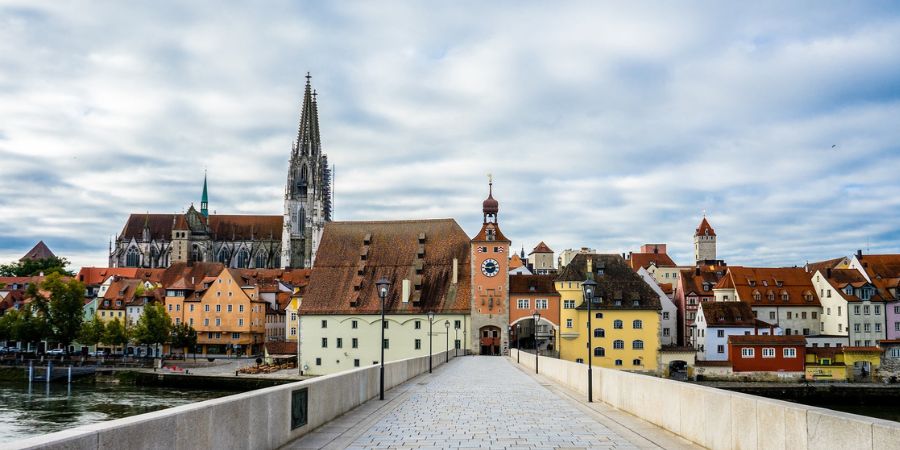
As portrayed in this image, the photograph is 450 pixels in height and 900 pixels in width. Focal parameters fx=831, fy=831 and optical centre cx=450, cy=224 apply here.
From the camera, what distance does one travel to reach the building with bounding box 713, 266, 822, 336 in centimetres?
9044

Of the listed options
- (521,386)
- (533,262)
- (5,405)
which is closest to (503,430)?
(521,386)

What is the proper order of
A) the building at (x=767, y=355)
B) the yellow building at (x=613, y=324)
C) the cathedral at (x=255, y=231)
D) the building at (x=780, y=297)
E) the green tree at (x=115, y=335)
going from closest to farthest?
the building at (x=767, y=355), the yellow building at (x=613, y=324), the green tree at (x=115, y=335), the building at (x=780, y=297), the cathedral at (x=255, y=231)

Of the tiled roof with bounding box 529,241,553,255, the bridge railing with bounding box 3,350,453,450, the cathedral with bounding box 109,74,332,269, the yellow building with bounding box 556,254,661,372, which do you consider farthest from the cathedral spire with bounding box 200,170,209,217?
the bridge railing with bounding box 3,350,453,450

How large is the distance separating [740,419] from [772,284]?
88.8 meters

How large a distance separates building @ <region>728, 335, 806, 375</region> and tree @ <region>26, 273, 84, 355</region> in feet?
223

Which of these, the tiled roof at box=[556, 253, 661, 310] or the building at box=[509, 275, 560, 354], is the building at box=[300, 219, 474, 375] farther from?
the tiled roof at box=[556, 253, 661, 310]

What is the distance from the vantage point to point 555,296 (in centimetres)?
8056

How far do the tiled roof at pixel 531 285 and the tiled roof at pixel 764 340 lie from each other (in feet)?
56.8

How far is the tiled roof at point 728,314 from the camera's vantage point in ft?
269

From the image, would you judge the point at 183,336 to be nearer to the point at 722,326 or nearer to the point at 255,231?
the point at 722,326

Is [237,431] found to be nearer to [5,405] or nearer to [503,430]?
[503,430]

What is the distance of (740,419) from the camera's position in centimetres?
991

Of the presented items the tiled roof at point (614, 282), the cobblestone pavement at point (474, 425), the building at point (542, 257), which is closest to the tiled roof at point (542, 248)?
the building at point (542, 257)

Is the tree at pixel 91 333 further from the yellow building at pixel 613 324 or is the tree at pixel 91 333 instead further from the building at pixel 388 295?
the yellow building at pixel 613 324
